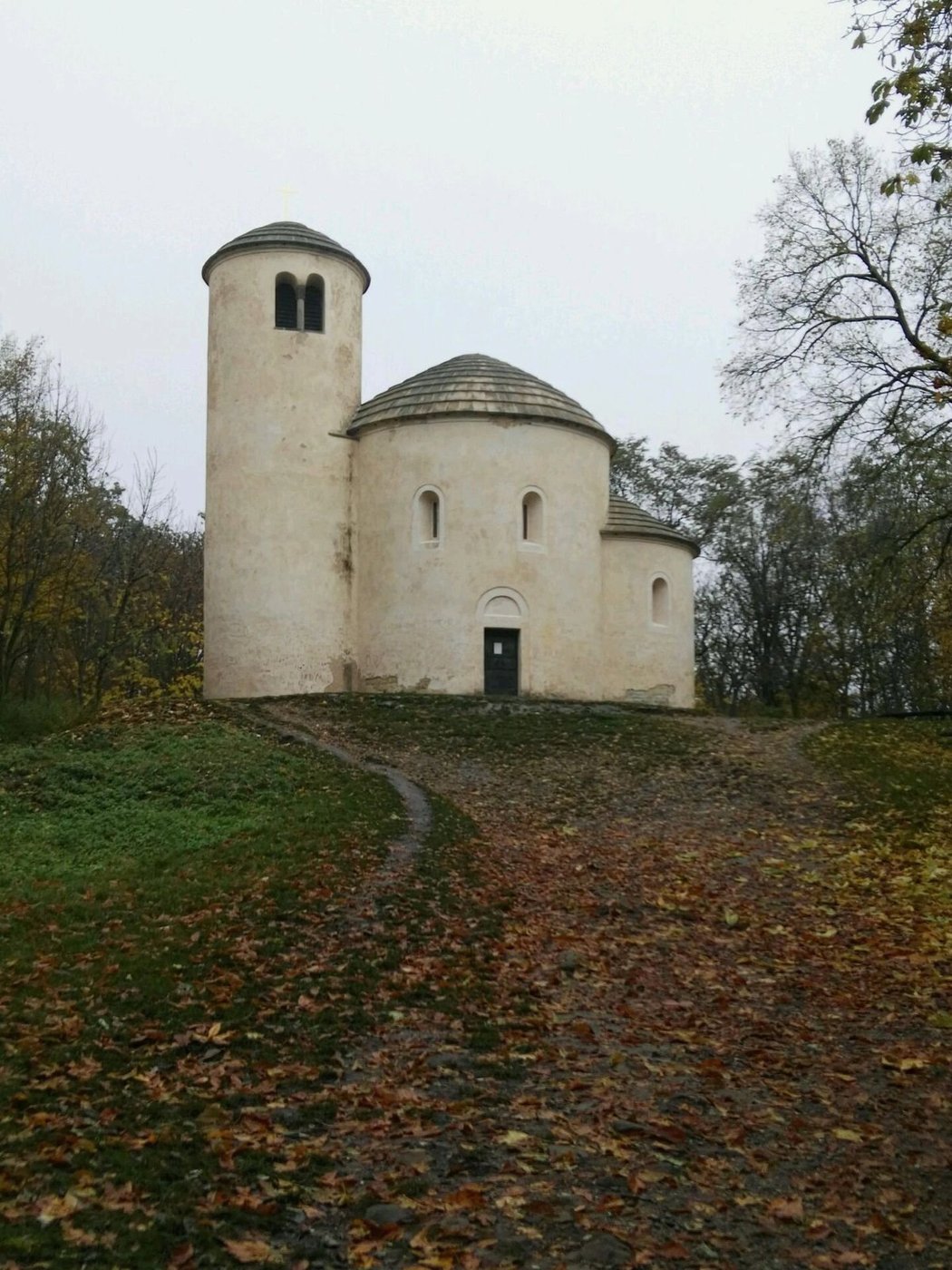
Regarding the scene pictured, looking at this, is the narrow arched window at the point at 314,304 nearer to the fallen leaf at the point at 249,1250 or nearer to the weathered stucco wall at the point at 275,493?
the weathered stucco wall at the point at 275,493

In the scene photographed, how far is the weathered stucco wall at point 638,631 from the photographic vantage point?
100.0 ft

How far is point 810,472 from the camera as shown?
20234 mm

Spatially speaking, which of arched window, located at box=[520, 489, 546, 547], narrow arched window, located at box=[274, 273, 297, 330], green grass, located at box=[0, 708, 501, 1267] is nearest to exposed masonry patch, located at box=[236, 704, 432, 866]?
green grass, located at box=[0, 708, 501, 1267]

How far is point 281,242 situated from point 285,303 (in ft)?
4.44

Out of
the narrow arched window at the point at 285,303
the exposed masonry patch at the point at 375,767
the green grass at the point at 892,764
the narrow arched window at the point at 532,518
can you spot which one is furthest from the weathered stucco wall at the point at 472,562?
the green grass at the point at 892,764

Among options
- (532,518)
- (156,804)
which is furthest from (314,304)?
(156,804)

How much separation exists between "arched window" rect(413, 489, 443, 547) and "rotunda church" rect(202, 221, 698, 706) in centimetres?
4

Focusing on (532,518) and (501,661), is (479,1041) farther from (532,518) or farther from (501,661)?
(532,518)

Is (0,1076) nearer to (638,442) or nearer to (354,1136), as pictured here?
(354,1136)

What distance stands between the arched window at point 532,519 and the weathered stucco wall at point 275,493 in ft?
13.1

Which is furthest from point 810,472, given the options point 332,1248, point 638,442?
point 638,442

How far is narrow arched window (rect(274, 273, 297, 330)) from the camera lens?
3028 cm

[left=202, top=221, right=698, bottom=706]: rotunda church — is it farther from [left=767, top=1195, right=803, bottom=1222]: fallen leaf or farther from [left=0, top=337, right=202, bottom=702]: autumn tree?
[left=767, top=1195, right=803, bottom=1222]: fallen leaf

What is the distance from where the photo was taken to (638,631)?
30.7 metres
